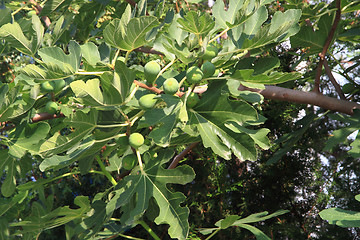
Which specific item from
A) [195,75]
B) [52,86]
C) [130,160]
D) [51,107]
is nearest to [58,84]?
[52,86]

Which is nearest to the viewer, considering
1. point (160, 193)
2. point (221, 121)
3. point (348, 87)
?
point (221, 121)

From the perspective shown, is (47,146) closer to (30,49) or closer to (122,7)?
(30,49)

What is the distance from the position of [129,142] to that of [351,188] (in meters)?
1.87

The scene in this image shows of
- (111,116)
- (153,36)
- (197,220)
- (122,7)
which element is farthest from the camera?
(197,220)

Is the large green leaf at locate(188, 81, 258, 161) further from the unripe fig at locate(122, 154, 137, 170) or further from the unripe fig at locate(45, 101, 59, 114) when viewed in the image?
the unripe fig at locate(45, 101, 59, 114)

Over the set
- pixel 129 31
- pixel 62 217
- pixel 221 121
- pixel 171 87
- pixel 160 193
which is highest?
pixel 129 31

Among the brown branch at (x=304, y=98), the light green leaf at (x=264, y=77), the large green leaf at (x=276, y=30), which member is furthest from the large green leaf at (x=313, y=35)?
the light green leaf at (x=264, y=77)

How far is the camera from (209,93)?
3.45 ft

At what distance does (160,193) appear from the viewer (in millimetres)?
1184

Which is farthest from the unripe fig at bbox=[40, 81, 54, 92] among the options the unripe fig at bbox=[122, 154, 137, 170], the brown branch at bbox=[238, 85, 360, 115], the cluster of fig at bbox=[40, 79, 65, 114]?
the brown branch at bbox=[238, 85, 360, 115]

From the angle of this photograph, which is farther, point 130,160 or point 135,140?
Result: point 130,160

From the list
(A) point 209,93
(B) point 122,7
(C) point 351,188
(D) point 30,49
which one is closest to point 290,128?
(C) point 351,188

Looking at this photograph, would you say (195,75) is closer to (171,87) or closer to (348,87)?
(171,87)

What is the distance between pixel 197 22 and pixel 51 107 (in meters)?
0.76
